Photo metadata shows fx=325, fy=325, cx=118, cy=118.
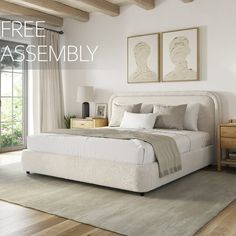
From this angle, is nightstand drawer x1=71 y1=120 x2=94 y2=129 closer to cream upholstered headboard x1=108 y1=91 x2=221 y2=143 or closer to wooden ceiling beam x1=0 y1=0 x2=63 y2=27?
cream upholstered headboard x1=108 y1=91 x2=221 y2=143

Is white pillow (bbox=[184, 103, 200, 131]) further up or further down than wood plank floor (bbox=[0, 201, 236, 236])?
further up

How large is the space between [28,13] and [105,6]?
1.41m

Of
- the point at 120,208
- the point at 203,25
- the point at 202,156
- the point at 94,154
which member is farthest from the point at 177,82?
the point at 120,208

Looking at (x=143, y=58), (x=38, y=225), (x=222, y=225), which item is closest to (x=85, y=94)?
(x=143, y=58)

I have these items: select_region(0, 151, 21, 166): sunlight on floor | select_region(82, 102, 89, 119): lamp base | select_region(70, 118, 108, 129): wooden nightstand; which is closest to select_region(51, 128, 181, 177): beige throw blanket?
select_region(70, 118, 108, 129): wooden nightstand

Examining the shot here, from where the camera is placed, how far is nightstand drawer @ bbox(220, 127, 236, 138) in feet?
14.5

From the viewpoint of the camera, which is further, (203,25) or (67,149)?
(203,25)

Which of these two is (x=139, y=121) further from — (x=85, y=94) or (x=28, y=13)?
(x=28, y=13)

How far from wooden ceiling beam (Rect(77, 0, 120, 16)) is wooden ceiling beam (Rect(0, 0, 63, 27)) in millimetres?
1229

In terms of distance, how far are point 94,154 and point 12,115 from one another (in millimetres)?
3252

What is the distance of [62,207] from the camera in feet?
9.87

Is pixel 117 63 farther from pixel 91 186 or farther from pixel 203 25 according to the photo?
pixel 91 186

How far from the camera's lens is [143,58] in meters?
5.64

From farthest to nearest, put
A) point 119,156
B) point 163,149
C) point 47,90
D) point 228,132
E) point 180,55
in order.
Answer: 1. point 47,90
2. point 180,55
3. point 228,132
4. point 163,149
5. point 119,156
